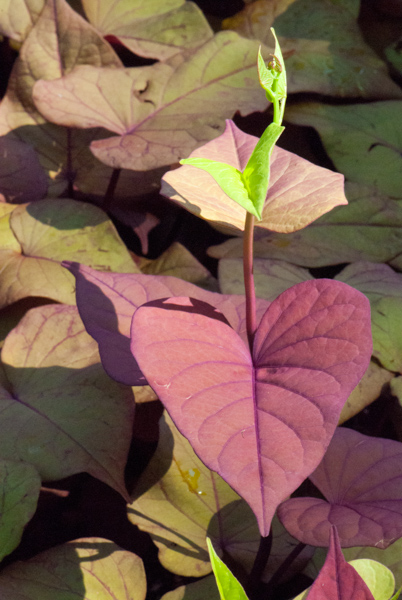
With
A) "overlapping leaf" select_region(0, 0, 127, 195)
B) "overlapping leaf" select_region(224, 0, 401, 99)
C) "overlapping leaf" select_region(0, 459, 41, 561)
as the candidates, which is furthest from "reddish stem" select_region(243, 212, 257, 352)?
"overlapping leaf" select_region(224, 0, 401, 99)

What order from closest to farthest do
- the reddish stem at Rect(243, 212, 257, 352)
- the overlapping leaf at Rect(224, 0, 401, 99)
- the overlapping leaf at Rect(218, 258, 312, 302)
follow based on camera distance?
the reddish stem at Rect(243, 212, 257, 352), the overlapping leaf at Rect(218, 258, 312, 302), the overlapping leaf at Rect(224, 0, 401, 99)

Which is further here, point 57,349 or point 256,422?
point 57,349

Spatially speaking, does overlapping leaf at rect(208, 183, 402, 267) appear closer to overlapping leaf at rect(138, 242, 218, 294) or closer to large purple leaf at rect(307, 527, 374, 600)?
overlapping leaf at rect(138, 242, 218, 294)

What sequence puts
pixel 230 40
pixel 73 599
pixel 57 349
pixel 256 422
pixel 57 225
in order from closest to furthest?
pixel 256 422 → pixel 73 599 → pixel 57 349 → pixel 57 225 → pixel 230 40

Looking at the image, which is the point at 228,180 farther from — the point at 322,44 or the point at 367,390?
the point at 322,44

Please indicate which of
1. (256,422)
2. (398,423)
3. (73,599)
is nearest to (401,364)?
(398,423)

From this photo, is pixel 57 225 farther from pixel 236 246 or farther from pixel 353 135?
pixel 353 135

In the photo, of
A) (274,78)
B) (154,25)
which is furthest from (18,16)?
(274,78)
